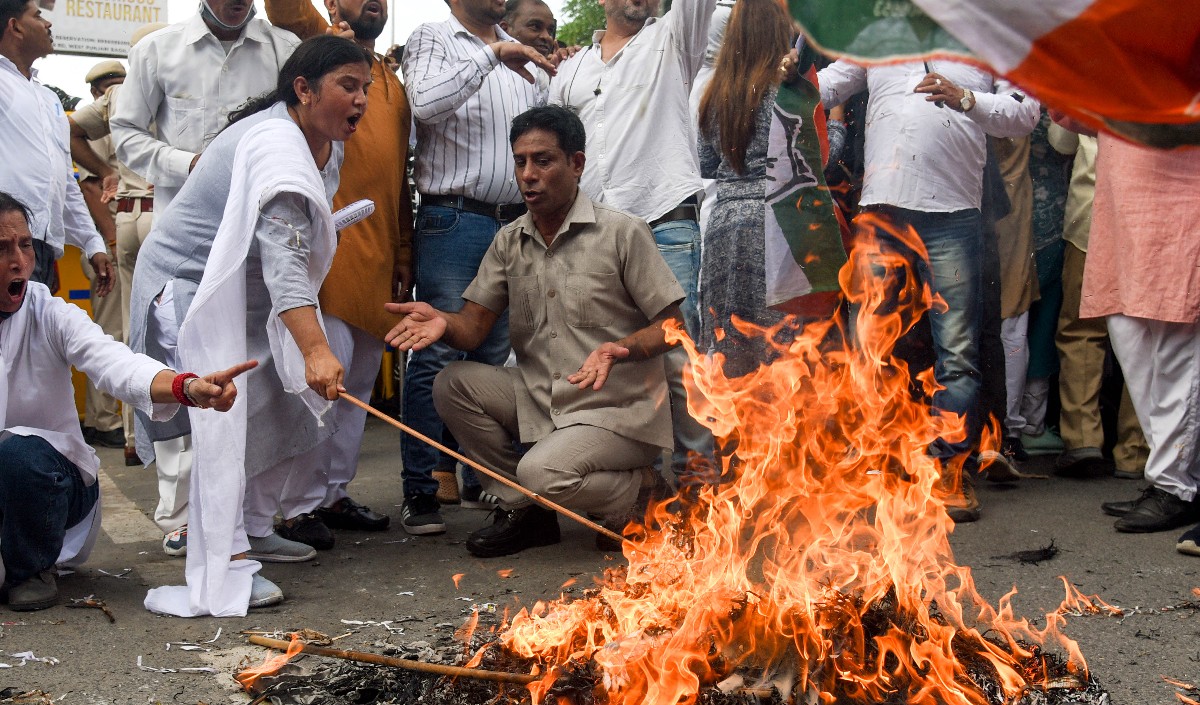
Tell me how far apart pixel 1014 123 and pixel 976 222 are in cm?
50

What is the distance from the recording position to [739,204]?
5.57m

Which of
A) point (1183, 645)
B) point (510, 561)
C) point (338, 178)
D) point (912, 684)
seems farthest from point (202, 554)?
point (1183, 645)

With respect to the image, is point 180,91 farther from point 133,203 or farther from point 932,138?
point 932,138

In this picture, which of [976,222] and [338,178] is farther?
[976,222]

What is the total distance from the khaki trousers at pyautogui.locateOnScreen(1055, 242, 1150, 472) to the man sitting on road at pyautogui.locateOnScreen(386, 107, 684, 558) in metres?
2.71

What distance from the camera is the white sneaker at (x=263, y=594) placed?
4.21 meters

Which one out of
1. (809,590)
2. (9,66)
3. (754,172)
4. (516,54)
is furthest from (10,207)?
(754,172)

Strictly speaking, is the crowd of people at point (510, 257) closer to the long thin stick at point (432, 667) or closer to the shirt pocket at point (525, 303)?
the shirt pocket at point (525, 303)

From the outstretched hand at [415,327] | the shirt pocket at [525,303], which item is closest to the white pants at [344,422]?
the outstretched hand at [415,327]

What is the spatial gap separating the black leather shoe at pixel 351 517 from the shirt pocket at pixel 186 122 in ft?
5.98

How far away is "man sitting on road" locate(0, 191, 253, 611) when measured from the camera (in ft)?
13.5

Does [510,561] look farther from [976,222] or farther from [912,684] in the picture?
[976,222]

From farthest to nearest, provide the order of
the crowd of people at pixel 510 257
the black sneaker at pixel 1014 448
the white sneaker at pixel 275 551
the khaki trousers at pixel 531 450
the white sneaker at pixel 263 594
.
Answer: the black sneaker at pixel 1014 448, the white sneaker at pixel 275 551, the khaki trousers at pixel 531 450, the crowd of people at pixel 510 257, the white sneaker at pixel 263 594

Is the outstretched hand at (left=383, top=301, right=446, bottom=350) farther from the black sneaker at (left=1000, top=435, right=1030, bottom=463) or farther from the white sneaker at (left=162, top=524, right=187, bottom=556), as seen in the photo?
the black sneaker at (left=1000, top=435, right=1030, bottom=463)
